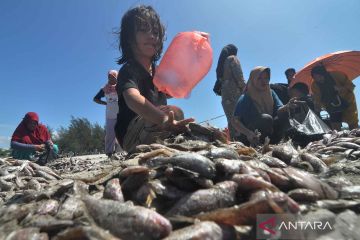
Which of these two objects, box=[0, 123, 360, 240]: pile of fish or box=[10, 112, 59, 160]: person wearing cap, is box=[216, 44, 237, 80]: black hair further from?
box=[0, 123, 360, 240]: pile of fish

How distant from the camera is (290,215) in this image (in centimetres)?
165

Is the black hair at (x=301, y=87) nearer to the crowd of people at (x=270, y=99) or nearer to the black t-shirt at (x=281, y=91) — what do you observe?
the crowd of people at (x=270, y=99)

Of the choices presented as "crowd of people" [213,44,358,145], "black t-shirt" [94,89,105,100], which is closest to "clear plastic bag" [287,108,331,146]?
"crowd of people" [213,44,358,145]

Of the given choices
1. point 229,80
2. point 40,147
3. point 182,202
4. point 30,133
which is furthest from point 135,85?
point 30,133

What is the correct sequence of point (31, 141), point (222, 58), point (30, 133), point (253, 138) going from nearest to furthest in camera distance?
point (253, 138) → point (222, 58) → point (31, 141) → point (30, 133)

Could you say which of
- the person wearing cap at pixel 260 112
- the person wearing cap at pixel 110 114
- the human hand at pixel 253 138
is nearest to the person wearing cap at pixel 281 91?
the person wearing cap at pixel 260 112

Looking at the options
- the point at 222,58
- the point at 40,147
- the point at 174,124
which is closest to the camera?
the point at 174,124

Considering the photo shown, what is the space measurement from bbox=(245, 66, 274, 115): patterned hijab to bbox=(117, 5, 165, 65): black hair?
3.11 metres

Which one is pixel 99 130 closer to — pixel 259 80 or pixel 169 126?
pixel 259 80

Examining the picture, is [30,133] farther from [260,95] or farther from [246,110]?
[260,95]

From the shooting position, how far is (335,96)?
843cm

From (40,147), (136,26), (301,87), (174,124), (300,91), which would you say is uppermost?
(136,26)

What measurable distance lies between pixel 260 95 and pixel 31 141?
22.6 ft

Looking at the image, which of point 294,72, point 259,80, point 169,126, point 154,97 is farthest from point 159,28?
point 294,72
